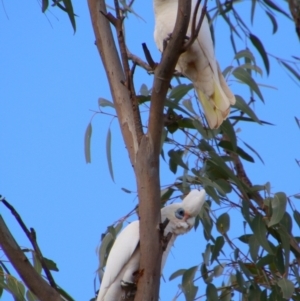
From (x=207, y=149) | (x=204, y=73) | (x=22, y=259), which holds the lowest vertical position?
(x=22, y=259)

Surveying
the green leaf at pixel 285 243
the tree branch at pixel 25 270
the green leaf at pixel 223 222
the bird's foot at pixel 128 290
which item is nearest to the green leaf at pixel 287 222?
the green leaf at pixel 285 243

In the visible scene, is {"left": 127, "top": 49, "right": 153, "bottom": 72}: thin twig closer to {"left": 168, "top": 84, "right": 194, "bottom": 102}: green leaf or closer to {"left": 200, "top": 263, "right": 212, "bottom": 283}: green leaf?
{"left": 168, "top": 84, "right": 194, "bottom": 102}: green leaf

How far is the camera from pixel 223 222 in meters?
2.28

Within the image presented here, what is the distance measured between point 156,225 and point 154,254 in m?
0.06

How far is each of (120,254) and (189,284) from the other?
1.75 feet

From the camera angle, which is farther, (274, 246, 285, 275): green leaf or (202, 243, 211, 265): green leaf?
(202, 243, 211, 265): green leaf

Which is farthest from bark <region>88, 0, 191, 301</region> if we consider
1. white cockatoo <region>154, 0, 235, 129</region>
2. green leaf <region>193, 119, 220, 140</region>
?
white cockatoo <region>154, 0, 235, 129</region>

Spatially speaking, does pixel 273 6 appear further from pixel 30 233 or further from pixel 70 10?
pixel 30 233

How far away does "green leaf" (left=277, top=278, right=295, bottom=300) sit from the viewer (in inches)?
77.9

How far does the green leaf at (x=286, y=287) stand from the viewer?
6.49 feet

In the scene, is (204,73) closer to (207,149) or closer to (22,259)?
(207,149)

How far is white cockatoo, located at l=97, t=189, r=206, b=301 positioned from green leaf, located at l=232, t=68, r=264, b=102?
Answer: 17.1 inches

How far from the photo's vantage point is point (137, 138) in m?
1.60

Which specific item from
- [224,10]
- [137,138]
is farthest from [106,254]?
[224,10]
